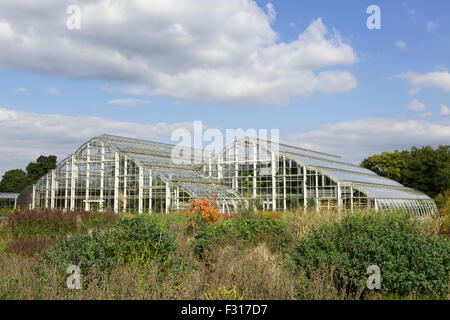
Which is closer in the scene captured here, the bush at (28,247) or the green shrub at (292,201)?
the bush at (28,247)

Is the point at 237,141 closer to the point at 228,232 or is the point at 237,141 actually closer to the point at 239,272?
the point at 228,232

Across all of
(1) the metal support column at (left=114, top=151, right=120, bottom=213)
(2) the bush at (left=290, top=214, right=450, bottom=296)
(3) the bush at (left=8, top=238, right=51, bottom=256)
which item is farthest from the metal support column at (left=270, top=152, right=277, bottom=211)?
(2) the bush at (left=290, top=214, right=450, bottom=296)

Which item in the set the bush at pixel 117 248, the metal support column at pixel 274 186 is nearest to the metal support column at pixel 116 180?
the metal support column at pixel 274 186

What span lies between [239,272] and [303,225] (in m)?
5.82

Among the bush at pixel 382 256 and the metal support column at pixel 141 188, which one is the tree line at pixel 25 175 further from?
the bush at pixel 382 256

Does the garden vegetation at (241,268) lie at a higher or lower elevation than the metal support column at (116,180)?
lower

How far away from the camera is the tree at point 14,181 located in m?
69.0

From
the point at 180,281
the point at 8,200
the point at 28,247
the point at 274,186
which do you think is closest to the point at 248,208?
the point at 28,247

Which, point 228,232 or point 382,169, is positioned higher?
point 382,169

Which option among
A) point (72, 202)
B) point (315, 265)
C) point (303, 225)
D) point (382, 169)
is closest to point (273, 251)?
point (303, 225)

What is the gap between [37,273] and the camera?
8.20m

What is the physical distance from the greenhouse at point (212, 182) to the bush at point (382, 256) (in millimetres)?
21169

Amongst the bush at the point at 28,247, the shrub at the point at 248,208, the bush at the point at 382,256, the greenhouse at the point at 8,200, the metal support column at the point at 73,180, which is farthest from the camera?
the greenhouse at the point at 8,200

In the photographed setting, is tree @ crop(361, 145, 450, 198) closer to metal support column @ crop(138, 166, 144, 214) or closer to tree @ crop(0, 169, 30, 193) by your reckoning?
metal support column @ crop(138, 166, 144, 214)
